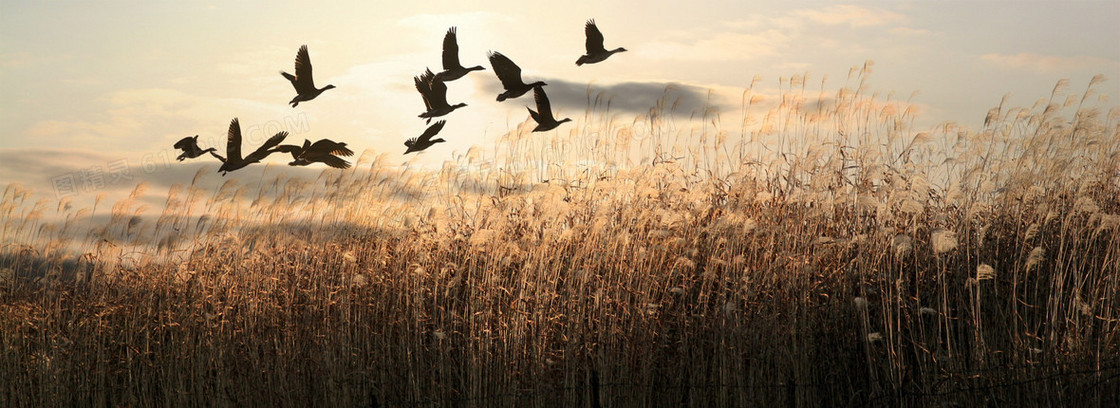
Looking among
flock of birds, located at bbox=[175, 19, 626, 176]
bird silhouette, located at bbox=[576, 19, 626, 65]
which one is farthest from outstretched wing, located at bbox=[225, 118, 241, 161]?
bird silhouette, located at bbox=[576, 19, 626, 65]

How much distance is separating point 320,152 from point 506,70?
127 cm

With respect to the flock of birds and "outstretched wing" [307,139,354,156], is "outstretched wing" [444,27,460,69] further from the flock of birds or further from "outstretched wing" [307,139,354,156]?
"outstretched wing" [307,139,354,156]

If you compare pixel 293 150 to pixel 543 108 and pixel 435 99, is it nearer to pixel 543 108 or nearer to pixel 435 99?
pixel 435 99

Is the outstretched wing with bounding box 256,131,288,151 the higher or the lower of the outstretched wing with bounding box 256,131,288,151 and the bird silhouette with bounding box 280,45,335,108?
the lower

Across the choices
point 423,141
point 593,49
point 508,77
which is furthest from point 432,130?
point 593,49

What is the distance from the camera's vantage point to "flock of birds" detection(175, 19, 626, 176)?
18.5ft

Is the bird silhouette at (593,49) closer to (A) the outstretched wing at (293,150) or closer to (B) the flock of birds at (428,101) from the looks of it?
(B) the flock of birds at (428,101)

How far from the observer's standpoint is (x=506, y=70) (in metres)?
5.66

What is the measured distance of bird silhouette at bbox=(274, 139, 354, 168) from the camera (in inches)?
219

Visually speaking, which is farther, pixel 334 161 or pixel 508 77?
pixel 334 161

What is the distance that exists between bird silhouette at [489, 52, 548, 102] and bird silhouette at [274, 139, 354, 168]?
105 cm

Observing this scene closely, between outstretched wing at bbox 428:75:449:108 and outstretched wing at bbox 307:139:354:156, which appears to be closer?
outstretched wing at bbox 307:139:354:156

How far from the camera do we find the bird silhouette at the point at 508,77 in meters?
5.65

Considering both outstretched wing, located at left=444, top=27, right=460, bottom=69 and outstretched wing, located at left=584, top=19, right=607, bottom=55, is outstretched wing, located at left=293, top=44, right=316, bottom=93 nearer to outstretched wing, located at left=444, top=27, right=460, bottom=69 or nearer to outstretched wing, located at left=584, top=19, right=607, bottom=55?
outstretched wing, located at left=444, top=27, right=460, bottom=69
